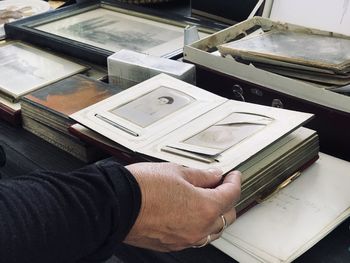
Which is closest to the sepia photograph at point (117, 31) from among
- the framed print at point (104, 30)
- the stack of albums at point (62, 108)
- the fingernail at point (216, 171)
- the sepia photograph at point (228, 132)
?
the framed print at point (104, 30)

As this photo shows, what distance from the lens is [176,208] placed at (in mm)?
526

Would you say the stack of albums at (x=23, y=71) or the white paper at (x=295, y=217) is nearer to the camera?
the white paper at (x=295, y=217)

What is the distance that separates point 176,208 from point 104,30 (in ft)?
2.13

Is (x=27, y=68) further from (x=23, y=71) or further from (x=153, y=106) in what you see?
(x=153, y=106)

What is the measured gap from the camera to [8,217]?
45cm

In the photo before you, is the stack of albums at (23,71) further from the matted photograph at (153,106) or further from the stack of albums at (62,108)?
the matted photograph at (153,106)

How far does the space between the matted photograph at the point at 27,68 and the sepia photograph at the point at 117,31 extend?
0.22ft

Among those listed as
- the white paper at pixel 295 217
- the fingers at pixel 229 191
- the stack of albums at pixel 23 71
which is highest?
the fingers at pixel 229 191

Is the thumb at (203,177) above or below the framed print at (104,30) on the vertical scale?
below

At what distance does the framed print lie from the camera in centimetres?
96

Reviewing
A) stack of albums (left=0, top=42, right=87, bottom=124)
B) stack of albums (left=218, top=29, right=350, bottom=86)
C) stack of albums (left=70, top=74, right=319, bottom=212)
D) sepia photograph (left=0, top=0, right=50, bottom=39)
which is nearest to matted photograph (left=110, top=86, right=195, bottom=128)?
stack of albums (left=70, top=74, right=319, bottom=212)

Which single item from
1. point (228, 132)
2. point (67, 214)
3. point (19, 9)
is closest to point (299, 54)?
point (228, 132)

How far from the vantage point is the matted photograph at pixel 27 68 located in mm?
869

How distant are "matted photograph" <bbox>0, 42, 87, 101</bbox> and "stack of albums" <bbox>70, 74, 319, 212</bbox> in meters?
0.22
